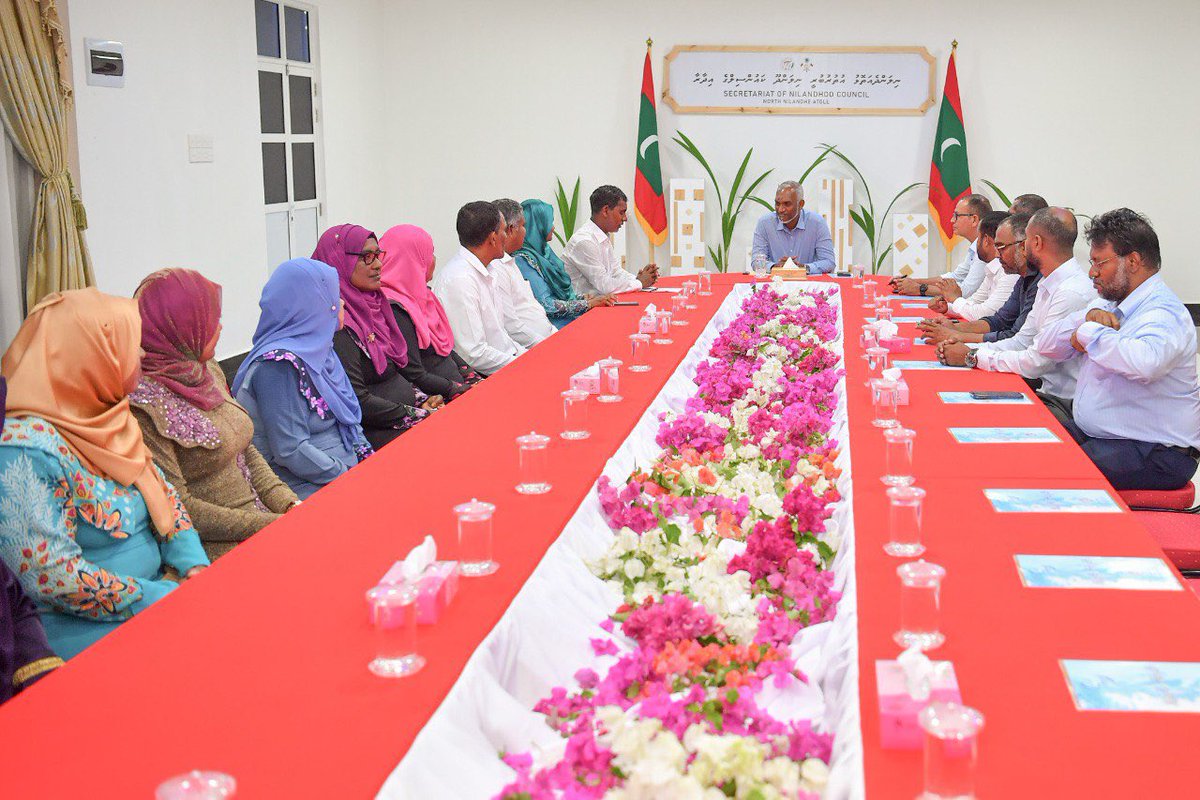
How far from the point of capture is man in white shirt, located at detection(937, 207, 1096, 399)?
157 inches

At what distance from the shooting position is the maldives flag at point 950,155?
8.59 meters

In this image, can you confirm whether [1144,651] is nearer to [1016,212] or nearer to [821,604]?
[821,604]

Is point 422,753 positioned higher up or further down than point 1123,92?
further down

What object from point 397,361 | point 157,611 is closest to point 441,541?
point 157,611

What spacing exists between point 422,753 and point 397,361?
116 inches

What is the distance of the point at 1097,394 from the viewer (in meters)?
3.54

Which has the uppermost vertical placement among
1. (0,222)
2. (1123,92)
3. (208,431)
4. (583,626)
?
(1123,92)

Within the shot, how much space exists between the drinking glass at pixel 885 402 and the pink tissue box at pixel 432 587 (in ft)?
5.08

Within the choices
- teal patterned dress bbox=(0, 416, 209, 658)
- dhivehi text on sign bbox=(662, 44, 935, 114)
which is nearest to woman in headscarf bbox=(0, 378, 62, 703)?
teal patterned dress bbox=(0, 416, 209, 658)

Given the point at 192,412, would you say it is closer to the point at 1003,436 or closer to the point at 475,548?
the point at 475,548

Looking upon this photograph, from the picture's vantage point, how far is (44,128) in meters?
4.80

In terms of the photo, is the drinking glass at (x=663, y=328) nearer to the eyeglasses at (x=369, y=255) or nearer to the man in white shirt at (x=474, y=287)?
the man in white shirt at (x=474, y=287)

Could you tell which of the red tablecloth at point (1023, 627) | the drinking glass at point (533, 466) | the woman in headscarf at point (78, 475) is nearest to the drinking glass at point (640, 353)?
the red tablecloth at point (1023, 627)

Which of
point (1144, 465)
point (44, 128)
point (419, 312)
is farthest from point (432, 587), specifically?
point (44, 128)
